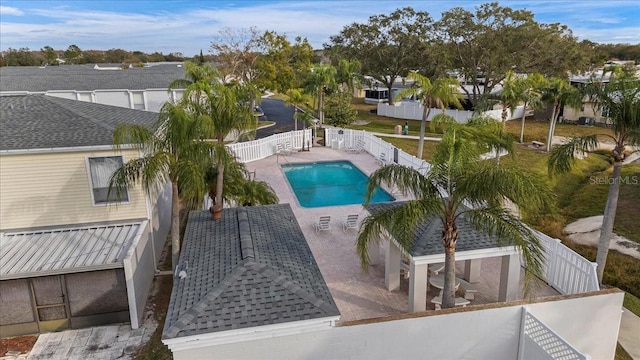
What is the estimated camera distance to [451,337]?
894 centimetres

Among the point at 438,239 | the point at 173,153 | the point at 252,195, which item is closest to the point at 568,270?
the point at 438,239

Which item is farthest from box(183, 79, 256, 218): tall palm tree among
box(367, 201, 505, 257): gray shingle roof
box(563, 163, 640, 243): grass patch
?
box(563, 163, 640, 243): grass patch

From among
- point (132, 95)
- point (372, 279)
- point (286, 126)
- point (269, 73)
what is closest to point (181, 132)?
point (372, 279)

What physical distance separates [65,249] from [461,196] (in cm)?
→ 982

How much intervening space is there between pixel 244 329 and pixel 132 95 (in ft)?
87.7

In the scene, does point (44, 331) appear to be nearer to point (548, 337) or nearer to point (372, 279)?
point (372, 279)

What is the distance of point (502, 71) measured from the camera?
4069 centimetres

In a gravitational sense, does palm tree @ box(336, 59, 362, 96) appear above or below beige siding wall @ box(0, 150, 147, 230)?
above

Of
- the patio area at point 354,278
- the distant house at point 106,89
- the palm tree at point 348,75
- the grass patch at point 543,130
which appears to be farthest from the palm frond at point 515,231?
the palm tree at point 348,75

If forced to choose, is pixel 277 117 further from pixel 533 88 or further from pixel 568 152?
pixel 568 152

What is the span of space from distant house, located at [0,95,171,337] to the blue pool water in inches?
335

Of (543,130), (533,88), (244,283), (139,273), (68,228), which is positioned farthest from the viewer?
(543,130)

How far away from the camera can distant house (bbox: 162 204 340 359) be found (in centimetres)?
745

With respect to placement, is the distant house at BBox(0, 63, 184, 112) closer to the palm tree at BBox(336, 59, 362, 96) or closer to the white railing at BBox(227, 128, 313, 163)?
the white railing at BBox(227, 128, 313, 163)
